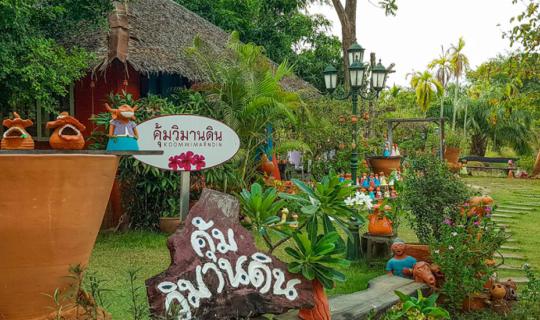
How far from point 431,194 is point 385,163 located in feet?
26.8

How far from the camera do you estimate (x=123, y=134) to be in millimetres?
2895

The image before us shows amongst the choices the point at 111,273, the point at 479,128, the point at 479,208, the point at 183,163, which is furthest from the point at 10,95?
the point at 479,128

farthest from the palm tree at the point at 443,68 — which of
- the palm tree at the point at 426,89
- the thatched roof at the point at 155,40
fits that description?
the thatched roof at the point at 155,40

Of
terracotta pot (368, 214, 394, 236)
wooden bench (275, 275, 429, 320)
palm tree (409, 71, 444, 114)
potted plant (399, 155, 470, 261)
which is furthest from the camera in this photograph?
palm tree (409, 71, 444, 114)

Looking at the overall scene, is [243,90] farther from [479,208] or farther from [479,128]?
[479,128]

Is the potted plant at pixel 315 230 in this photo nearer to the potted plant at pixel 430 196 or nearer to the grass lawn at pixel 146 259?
the grass lawn at pixel 146 259

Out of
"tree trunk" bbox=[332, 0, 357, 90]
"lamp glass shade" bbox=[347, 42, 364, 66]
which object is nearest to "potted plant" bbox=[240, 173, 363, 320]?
"lamp glass shade" bbox=[347, 42, 364, 66]

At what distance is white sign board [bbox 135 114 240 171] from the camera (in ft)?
10.5

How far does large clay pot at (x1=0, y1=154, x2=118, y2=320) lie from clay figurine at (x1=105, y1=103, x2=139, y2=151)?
1.52 feet

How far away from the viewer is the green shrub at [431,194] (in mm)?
5152

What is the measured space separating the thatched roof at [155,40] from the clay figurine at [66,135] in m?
5.24

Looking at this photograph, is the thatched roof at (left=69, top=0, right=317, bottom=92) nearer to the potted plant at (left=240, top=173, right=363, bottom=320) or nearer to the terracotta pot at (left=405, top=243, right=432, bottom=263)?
the terracotta pot at (left=405, top=243, right=432, bottom=263)

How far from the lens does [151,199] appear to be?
307 inches

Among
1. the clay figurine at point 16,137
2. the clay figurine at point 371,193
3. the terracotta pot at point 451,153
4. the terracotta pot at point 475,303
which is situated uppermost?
the clay figurine at point 16,137
